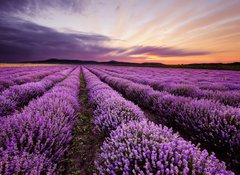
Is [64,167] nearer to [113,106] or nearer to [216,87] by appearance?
[113,106]

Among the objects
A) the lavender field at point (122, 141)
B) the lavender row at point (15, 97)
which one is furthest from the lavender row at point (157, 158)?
the lavender row at point (15, 97)

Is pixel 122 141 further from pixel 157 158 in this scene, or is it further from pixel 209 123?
pixel 209 123

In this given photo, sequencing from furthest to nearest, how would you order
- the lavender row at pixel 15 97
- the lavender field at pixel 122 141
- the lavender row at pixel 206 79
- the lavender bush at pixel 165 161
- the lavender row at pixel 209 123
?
the lavender row at pixel 206 79 → the lavender row at pixel 15 97 → the lavender row at pixel 209 123 → the lavender field at pixel 122 141 → the lavender bush at pixel 165 161

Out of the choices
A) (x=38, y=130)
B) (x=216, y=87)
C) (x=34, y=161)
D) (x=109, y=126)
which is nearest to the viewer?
(x=34, y=161)

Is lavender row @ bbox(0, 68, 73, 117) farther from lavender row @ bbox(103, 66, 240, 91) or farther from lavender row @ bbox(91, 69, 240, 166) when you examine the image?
lavender row @ bbox(103, 66, 240, 91)

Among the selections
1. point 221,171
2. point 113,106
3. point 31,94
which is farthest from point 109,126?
point 31,94

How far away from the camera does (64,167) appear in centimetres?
227

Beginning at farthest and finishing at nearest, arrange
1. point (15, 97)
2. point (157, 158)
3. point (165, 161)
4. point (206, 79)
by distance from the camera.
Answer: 1. point (206, 79)
2. point (15, 97)
3. point (157, 158)
4. point (165, 161)

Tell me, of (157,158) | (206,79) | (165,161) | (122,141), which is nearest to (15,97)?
(122,141)

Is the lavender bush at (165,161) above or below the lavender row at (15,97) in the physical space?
above

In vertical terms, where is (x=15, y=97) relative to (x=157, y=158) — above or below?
below

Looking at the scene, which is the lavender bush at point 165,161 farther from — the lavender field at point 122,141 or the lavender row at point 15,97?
the lavender row at point 15,97

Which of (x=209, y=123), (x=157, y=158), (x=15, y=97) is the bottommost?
(x=15, y=97)

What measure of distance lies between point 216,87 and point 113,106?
606 cm
